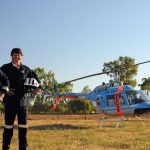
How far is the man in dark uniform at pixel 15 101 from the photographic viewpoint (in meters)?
6.86

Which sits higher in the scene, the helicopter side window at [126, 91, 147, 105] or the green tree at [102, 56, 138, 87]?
the green tree at [102, 56, 138, 87]

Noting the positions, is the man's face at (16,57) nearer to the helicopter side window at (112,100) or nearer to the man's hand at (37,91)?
the man's hand at (37,91)

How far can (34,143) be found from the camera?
31.7ft

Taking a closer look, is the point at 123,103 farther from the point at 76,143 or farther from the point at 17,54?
the point at 17,54

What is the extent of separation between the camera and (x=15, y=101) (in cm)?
688

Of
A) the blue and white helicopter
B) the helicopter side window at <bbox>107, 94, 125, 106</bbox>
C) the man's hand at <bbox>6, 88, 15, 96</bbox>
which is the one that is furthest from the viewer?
the helicopter side window at <bbox>107, 94, 125, 106</bbox>

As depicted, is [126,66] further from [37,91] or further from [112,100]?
[37,91]

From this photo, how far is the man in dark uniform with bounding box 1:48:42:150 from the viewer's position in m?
6.86

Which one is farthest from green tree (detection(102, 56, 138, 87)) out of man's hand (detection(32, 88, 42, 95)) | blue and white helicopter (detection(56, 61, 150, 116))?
man's hand (detection(32, 88, 42, 95))

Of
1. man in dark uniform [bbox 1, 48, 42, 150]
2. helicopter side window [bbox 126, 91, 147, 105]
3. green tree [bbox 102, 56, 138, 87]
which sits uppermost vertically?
green tree [bbox 102, 56, 138, 87]

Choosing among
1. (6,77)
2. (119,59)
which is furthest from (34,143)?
(119,59)

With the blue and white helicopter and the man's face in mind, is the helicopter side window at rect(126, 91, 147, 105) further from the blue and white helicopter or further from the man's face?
the man's face

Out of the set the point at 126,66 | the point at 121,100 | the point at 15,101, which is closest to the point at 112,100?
the point at 121,100

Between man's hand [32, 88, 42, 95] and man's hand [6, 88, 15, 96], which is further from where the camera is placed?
man's hand [32, 88, 42, 95]
